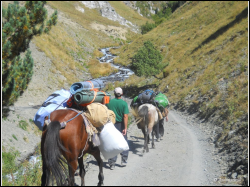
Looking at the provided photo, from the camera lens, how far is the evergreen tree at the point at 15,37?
36.3ft

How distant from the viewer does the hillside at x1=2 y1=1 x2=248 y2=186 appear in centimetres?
1269

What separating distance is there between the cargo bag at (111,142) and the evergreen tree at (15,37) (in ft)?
22.2

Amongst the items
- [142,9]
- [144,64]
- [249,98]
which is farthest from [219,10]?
[142,9]

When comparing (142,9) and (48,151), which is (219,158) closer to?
(48,151)

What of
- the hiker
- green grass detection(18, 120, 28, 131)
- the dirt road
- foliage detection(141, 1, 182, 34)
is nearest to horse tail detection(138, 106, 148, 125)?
the dirt road

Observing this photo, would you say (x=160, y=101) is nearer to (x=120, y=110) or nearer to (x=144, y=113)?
(x=144, y=113)

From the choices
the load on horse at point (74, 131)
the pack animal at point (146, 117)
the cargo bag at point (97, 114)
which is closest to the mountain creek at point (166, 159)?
the pack animal at point (146, 117)

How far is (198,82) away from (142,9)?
5609 inches

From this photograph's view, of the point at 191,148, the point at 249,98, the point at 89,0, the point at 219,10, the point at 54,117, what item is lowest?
the point at 191,148

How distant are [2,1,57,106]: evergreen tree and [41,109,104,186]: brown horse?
665cm

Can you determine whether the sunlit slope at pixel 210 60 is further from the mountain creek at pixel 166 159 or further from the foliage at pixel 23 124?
the foliage at pixel 23 124

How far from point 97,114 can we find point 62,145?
4.25 feet

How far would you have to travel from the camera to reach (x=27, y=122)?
16.6 metres

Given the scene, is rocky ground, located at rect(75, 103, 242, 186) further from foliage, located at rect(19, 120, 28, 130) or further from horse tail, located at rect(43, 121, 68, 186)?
foliage, located at rect(19, 120, 28, 130)
